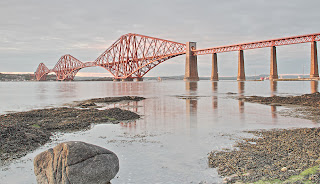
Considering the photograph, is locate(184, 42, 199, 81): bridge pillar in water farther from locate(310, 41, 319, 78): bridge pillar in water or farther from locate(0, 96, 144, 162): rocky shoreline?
locate(0, 96, 144, 162): rocky shoreline

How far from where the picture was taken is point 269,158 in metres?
5.34

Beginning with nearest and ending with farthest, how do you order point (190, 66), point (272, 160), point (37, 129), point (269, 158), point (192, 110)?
1. point (272, 160)
2. point (269, 158)
3. point (37, 129)
4. point (192, 110)
5. point (190, 66)

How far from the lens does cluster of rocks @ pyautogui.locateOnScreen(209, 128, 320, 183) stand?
4.49 m

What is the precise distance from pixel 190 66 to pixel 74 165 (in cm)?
9593

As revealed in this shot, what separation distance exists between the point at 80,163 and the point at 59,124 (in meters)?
6.34

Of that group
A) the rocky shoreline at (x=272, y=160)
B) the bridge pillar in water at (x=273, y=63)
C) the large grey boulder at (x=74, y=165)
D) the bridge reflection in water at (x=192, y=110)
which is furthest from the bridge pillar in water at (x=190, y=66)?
the large grey boulder at (x=74, y=165)

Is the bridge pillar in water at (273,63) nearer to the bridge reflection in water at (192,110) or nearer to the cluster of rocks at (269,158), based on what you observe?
the bridge reflection in water at (192,110)

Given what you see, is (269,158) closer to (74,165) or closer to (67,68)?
(74,165)

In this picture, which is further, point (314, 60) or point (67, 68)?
point (67, 68)

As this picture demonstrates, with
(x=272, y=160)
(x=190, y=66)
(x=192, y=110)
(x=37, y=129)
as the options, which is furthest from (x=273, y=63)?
(x=272, y=160)

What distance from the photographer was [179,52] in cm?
10225

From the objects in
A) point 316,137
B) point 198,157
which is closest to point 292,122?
point 316,137

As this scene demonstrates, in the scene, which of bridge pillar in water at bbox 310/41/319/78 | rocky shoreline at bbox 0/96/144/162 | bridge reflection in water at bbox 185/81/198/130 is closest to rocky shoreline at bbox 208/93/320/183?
bridge reflection in water at bbox 185/81/198/130

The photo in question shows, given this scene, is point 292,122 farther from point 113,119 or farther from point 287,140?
point 113,119
